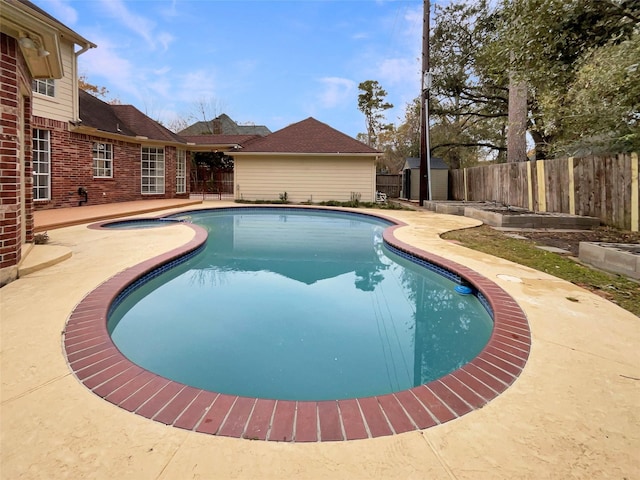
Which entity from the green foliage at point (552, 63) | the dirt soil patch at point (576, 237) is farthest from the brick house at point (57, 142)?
the dirt soil patch at point (576, 237)

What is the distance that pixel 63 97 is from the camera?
11.5 meters

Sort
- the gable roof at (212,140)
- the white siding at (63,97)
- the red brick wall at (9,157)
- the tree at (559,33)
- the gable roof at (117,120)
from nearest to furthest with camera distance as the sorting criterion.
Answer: the red brick wall at (9,157) < the tree at (559,33) < the white siding at (63,97) < the gable roof at (117,120) < the gable roof at (212,140)

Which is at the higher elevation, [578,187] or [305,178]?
[305,178]

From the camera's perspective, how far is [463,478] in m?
1.55

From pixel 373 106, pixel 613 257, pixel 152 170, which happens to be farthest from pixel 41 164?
pixel 373 106

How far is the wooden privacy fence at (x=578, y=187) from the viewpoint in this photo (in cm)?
815

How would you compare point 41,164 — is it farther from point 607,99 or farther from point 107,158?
point 607,99

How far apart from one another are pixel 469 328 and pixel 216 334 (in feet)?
8.40

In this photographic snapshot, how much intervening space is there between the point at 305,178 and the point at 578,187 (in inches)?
438

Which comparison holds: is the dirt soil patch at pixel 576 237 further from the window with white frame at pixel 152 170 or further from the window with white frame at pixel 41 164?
the window with white frame at pixel 152 170

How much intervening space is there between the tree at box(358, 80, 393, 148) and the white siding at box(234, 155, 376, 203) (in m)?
18.7

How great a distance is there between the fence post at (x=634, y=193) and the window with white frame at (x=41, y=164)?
15064 mm

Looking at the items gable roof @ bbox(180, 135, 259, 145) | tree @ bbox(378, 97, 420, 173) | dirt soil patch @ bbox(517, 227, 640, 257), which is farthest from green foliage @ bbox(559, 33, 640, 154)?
gable roof @ bbox(180, 135, 259, 145)

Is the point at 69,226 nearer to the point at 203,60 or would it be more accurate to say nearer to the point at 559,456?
the point at 559,456
